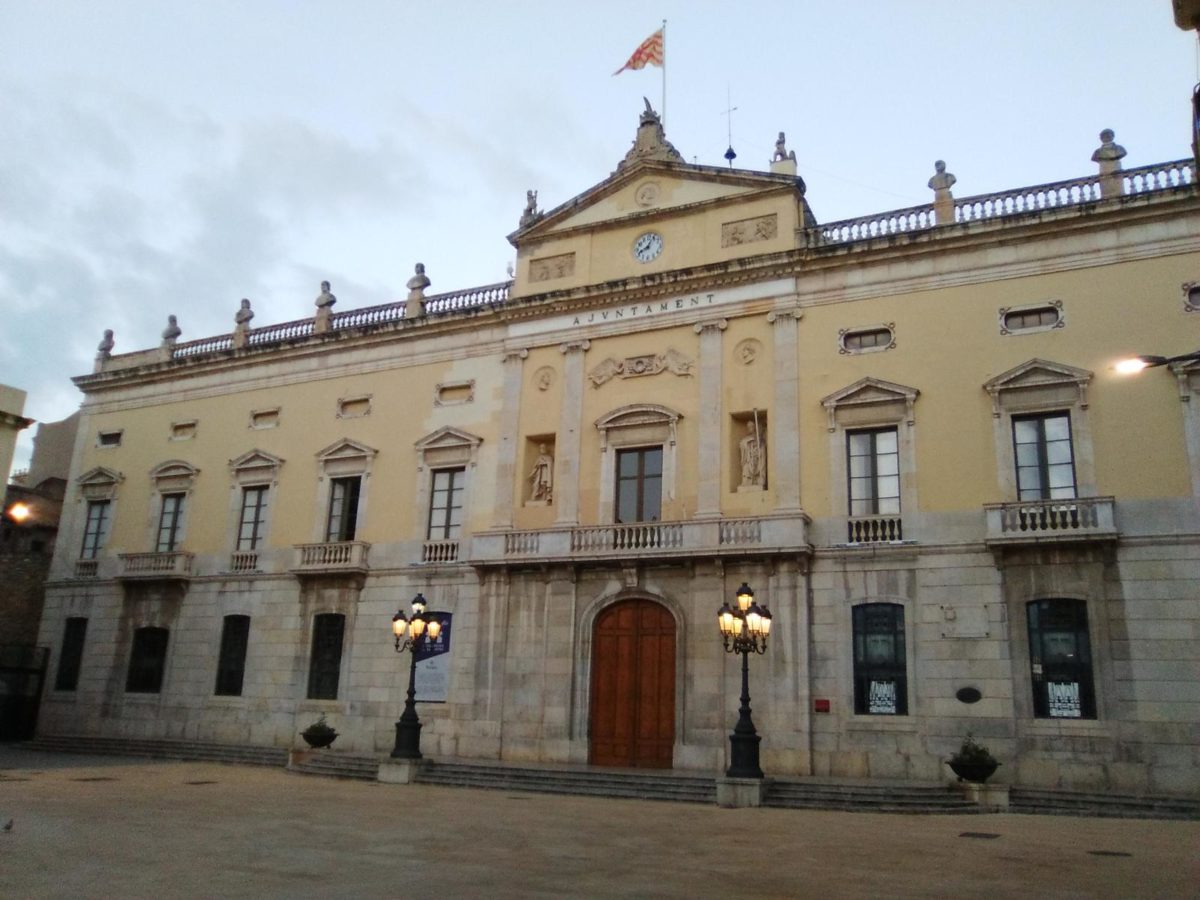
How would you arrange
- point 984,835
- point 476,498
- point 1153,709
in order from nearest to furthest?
point 984,835 → point 1153,709 → point 476,498

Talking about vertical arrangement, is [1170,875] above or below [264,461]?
below

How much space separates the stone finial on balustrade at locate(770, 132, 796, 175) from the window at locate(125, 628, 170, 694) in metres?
21.4

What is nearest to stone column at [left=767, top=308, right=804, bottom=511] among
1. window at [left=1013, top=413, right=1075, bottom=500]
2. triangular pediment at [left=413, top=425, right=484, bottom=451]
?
window at [left=1013, top=413, right=1075, bottom=500]

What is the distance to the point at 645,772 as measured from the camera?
20.8m

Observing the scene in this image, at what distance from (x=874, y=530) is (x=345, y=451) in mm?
14711

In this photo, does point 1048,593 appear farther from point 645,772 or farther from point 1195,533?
point 645,772


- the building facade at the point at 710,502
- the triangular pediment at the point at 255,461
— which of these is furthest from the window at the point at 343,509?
the triangular pediment at the point at 255,461

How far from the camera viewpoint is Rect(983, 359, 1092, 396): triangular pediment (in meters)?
20.3

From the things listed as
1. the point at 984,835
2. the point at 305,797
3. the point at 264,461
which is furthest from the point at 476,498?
the point at 984,835

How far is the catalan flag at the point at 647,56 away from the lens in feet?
86.8

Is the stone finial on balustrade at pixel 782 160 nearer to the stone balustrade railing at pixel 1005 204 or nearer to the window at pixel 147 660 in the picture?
the stone balustrade railing at pixel 1005 204

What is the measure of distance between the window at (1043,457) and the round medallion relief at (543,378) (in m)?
11.2

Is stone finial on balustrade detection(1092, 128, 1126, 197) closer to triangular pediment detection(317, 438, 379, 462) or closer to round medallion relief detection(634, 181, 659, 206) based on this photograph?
round medallion relief detection(634, 181, 659, 206)

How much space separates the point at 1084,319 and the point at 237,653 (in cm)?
2301
